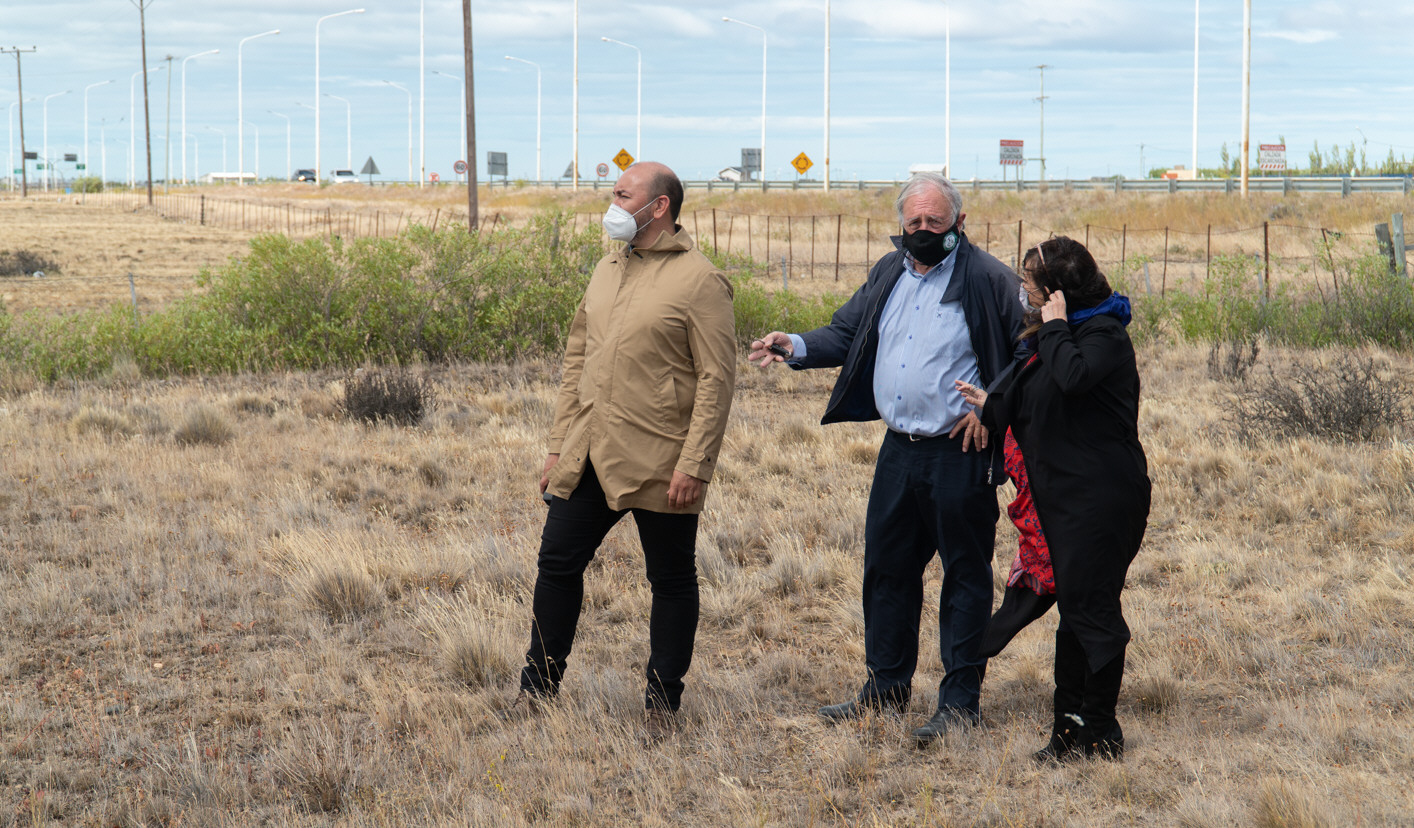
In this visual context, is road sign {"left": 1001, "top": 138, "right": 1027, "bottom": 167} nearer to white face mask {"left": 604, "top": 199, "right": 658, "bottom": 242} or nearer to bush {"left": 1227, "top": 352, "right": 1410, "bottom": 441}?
bush {"left": 1227, "top": 352, "right": 1410, "bottom": 441}

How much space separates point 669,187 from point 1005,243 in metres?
32.7

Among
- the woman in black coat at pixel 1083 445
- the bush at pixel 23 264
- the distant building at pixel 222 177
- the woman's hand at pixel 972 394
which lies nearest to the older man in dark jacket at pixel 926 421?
the woman's hand at pixel 972 394

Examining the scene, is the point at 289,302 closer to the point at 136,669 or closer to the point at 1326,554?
the point at 136,669

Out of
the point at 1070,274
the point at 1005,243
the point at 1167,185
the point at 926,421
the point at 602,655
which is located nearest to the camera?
the point at 1070,274

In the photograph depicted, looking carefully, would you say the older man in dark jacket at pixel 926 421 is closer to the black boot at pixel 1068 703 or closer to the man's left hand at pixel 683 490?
the black boot at pixel 1068 703

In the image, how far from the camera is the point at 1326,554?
6230 millimetres

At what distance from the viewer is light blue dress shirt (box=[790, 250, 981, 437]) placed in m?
3.84

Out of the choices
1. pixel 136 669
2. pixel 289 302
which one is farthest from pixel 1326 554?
pixel 289 302

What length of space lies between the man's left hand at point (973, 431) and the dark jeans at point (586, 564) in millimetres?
937

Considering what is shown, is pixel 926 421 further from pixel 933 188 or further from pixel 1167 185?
pixel 1167 185

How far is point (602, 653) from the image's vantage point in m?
4.96

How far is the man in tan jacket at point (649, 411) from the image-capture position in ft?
12.2

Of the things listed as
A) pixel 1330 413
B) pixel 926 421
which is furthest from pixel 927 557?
pixel 1330 413

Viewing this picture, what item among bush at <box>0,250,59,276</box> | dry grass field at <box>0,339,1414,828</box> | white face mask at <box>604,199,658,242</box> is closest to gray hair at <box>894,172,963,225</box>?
white face mask at <box>604,199,658,242</box>
